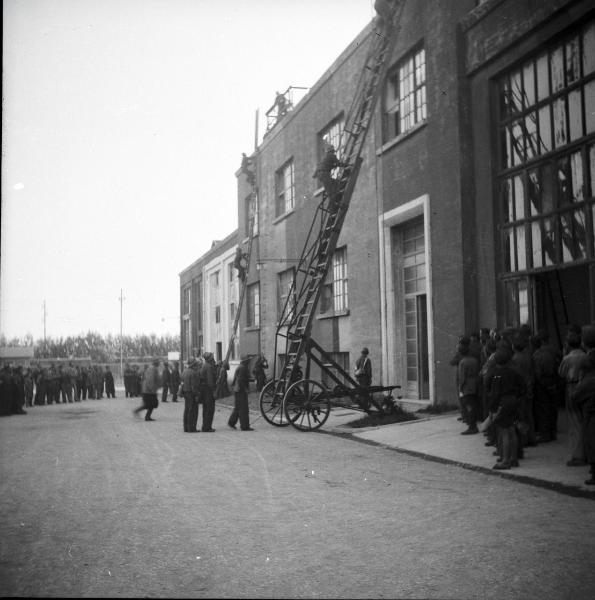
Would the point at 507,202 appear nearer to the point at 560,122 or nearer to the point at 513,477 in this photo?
the point at 560,122

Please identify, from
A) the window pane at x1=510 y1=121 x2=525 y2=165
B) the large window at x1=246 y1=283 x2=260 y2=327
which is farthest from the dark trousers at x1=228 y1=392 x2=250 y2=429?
the large window at x1=246 y1=283 x2=260 y2=327

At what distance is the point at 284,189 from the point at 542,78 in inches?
571

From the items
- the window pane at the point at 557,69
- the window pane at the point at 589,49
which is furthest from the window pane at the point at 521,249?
the window pane at the point at 589,49

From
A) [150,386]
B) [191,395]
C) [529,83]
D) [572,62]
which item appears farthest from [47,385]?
[572,62]

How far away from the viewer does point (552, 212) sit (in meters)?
11.1

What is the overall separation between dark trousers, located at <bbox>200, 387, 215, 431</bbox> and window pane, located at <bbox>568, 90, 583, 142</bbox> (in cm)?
857

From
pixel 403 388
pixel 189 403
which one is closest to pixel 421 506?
pixel 189 403

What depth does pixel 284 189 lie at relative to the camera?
25.1 meters

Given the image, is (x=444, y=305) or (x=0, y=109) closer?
(x=0, y=109)

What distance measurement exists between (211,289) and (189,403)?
2449 centimetres

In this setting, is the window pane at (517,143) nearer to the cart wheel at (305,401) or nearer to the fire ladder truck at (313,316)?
the fire ladder truck at (313,316)

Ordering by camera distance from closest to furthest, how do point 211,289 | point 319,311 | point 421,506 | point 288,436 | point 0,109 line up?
point 0,109 → point 421,506 → point 288,436 → point 319,311 → point 211,289

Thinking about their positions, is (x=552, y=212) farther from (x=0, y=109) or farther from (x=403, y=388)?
(x=0, y=109)

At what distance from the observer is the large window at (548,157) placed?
10219mm
